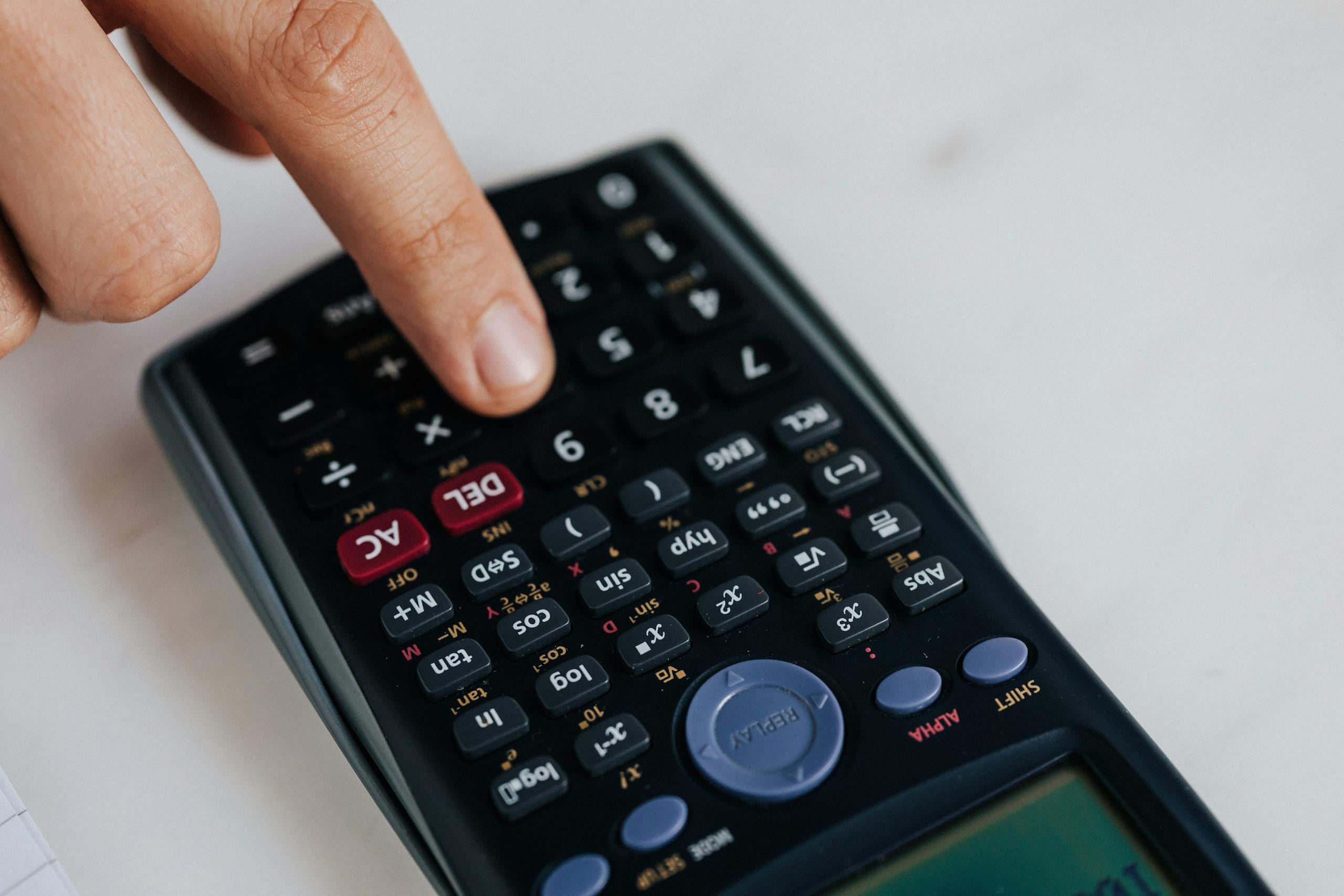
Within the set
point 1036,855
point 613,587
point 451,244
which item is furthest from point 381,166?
point 1036,855

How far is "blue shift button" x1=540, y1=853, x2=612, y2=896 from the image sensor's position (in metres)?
0.27

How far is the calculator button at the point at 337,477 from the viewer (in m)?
0.35

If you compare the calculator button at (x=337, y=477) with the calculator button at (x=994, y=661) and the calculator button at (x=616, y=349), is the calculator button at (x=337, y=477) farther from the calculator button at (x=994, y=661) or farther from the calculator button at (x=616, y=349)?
the calculator button at (x=994, y=661)

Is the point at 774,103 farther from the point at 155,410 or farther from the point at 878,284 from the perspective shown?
the point at 155,410

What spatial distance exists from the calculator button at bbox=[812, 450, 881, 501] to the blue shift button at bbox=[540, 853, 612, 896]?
0.12 m

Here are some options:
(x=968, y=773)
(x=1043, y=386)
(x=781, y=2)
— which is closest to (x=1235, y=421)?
(x=1043, y=386)

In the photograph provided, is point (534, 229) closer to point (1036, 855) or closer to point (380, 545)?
point (380, 545)

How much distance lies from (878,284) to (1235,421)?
5.0 inches

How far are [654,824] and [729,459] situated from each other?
11cm

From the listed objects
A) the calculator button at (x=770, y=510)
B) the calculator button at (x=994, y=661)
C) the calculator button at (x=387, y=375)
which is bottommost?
the calculator button at (x=994, y=661)

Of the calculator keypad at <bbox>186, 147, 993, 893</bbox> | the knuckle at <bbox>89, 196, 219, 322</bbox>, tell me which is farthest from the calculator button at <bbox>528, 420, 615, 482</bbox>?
the knuckle at <bbox>89, 196, 219, 322</bbox>

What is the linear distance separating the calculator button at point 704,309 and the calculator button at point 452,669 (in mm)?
133

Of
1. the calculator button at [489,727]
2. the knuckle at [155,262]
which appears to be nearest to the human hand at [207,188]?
the knuckle at [155,262]

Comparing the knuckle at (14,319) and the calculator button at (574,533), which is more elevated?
the knuckle at (14,319)
